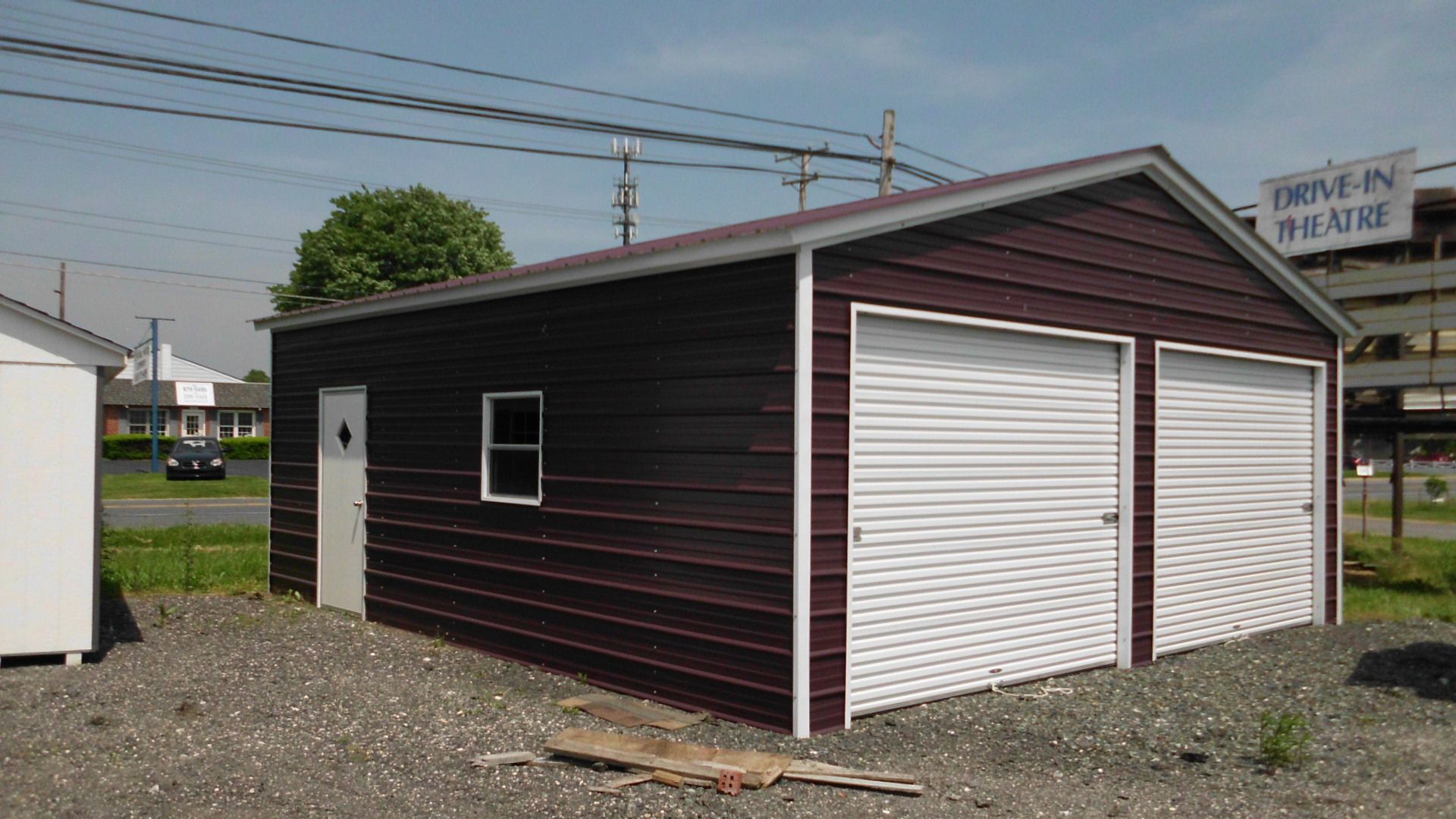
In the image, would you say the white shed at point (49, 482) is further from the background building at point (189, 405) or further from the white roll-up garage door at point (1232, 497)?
the background building at point (189, 405)

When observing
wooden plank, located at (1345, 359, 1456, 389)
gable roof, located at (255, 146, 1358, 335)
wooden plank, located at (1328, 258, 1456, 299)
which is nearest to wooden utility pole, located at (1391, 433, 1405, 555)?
wooden plank, located at (1345, 359, 1456, 389)

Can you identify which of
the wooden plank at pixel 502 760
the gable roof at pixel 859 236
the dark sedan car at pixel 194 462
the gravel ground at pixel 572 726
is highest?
the gable roof at pixel 859 236

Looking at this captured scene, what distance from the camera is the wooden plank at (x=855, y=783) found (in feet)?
19.3

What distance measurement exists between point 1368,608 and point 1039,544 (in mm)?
6448

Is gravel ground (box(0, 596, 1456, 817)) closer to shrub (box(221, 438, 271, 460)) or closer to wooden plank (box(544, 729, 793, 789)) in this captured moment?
wooden plank (box(544, 729, 793, 789))

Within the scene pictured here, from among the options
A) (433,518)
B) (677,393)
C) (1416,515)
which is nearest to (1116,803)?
(677,393)

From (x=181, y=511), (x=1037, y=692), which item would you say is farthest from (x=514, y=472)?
(x=181, y=511)

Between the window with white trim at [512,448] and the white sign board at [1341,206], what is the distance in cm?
1010

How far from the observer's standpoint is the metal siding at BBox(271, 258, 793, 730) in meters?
7.14

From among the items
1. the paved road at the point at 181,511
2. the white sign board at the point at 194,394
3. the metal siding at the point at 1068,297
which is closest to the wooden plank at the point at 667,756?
the metal siding at the point at 1068,297

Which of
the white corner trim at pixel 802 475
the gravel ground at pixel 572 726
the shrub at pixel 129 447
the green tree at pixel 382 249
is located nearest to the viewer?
the gravel ground at pixel 572 726

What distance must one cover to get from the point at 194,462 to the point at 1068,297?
33987 mm

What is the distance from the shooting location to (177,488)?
105 feet

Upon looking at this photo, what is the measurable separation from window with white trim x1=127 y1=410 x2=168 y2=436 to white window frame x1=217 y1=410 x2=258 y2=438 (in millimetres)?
2461
